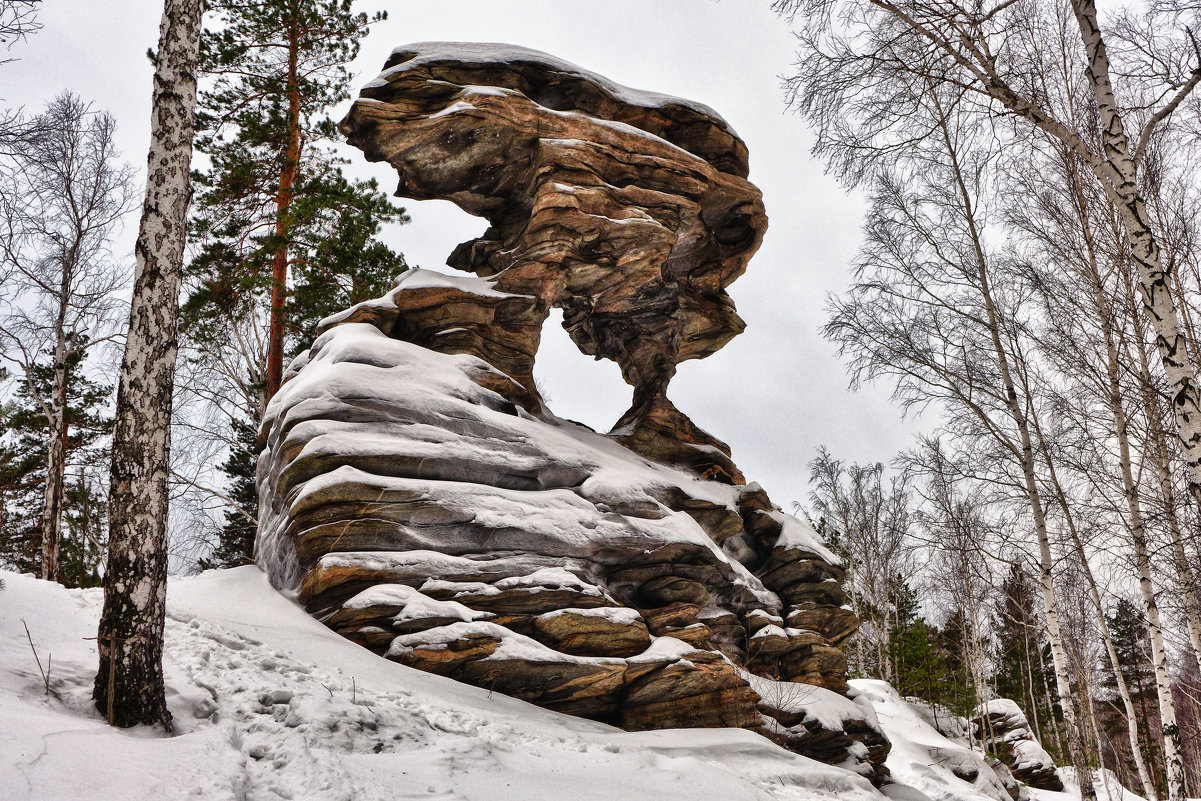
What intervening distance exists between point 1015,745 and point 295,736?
26226mm

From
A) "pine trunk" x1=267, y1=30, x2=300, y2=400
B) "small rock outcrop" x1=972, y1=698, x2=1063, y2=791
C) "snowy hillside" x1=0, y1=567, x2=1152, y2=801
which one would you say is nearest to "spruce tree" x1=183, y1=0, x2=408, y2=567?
"pine trunk" x1=267, y1=30, x2=300, y2=400

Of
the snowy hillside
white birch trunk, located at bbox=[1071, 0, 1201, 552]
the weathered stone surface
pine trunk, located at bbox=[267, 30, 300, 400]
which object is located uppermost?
pine trunk, located at bbox=[267, 30, 300, 400]

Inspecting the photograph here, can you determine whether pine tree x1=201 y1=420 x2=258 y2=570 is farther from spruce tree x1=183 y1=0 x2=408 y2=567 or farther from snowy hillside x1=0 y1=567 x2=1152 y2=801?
snowy hillside x1=0 y1=567 x2=1152 y2=801

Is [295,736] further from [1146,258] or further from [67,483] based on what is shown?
[67,483]

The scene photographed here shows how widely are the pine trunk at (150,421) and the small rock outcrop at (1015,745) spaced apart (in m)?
24.7

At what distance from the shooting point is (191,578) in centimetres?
968

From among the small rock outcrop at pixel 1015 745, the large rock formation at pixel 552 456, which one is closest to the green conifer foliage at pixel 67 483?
the large rock formation at pixel 552 456

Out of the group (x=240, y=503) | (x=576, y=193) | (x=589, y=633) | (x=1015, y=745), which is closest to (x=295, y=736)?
(x=589, y=633)

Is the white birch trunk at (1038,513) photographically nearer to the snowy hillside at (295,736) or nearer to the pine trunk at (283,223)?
the snowy hillside at (295,736)

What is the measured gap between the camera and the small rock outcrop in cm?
2188

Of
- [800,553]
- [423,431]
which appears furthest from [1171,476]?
[423,431]

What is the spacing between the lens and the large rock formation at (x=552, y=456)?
9000 mm

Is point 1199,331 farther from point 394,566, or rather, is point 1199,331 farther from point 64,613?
point 64,613

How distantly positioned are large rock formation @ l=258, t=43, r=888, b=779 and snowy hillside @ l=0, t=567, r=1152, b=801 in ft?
3.01
